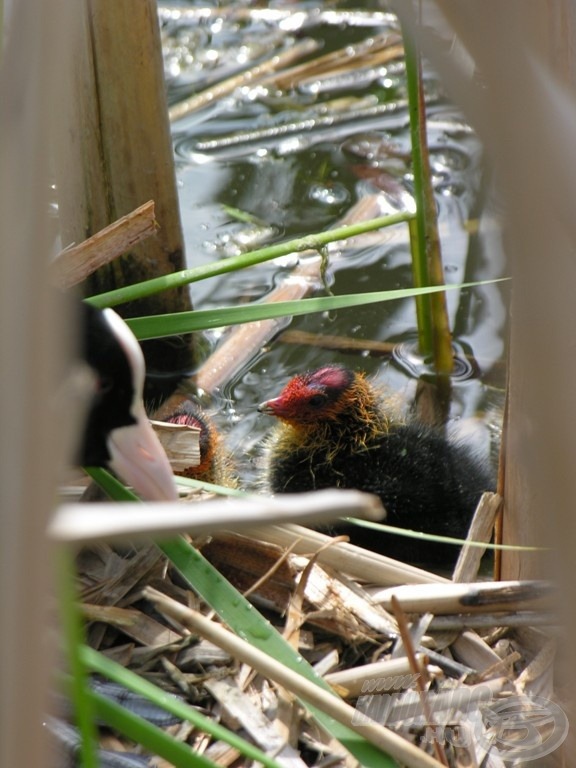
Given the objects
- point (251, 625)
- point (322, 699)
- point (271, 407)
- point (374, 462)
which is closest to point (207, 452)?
point (271, 407)

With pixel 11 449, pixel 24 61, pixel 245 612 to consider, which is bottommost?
pixel 245 612

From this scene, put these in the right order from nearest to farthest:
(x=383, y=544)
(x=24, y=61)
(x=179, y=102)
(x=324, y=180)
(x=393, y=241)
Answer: (x=24, y=61), (x=383, y=544), (x=393, y=241), (x=324, y=180), (x=179, y=102)

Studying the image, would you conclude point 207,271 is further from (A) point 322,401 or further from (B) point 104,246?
(A) point 322,401

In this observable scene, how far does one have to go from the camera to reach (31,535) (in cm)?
79

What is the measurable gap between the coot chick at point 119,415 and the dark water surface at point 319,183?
0.96 m

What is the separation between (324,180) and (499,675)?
271 cm

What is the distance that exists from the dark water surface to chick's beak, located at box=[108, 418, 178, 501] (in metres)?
0.95

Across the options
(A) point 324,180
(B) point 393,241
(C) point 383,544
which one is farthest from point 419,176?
(A) point 324,180

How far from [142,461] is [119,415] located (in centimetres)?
10

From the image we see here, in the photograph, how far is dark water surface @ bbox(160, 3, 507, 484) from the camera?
3.46 metres

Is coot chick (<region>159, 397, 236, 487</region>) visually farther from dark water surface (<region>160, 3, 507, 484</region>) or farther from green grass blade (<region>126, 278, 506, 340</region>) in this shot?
Answer: green grass blade (<region>126, 278, 506, 340</region>)

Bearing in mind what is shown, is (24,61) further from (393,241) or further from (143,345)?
(393,241)

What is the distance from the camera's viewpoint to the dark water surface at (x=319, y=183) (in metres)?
3.46

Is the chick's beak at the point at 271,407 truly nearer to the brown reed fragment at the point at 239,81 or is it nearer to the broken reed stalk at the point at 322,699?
the broken reed stalk at the point at 322,699
